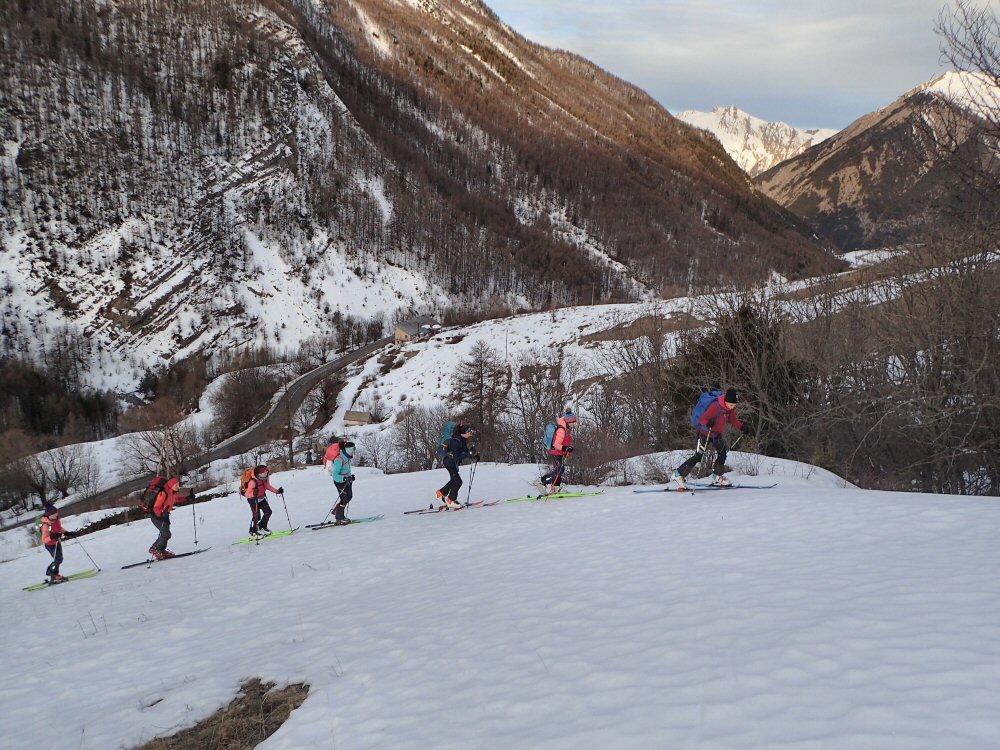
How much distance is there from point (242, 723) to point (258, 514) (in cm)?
1026

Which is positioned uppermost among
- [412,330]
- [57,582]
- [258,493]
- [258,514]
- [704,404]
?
[412,330]

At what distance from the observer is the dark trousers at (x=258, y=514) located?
14414mm

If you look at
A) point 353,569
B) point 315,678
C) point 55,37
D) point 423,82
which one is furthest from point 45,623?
point 423,82

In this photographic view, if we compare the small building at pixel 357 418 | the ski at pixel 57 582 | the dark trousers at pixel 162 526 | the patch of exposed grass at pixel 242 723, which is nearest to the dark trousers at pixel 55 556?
the ski at pixel 57 582

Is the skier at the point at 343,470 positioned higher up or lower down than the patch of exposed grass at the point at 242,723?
higher up

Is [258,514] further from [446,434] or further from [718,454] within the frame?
[718,454]

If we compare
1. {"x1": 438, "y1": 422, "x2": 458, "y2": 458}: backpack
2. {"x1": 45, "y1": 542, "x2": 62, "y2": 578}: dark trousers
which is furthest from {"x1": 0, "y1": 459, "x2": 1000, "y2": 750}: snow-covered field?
{"x1": 45, "y1": 542, "x2": 62, "y2": 578}: dark trousers

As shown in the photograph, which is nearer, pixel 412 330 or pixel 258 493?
pixel 258 493

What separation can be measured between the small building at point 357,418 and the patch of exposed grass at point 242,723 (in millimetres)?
52872

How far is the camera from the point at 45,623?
32.8 feet

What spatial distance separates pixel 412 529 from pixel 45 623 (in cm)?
694

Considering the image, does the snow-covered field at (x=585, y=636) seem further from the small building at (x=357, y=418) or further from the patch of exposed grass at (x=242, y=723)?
the small building at (x=357, y=418)

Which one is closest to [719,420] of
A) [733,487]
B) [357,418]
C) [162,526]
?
[733,487]

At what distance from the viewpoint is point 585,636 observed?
5.20 metres
